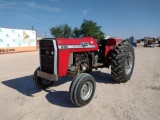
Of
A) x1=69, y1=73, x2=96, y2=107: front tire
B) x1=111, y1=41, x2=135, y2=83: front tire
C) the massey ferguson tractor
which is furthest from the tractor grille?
x1=111, y1=41, x2=135, y2=83: front tire

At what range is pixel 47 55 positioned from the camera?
543cm

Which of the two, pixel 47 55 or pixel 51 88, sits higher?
pixel 47 55

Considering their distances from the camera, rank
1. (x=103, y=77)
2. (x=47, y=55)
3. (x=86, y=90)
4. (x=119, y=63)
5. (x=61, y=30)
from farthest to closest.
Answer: (x=61, y=30) < (x=103, y=77) < (x=119, y=63) < (x=47, y=55) < (x=86, y=90)

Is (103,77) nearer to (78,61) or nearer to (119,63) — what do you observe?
(119,63)

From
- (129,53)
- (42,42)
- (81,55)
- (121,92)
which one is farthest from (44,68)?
(129,53)

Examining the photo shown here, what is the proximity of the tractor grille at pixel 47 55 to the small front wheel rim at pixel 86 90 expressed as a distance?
1.02 metres

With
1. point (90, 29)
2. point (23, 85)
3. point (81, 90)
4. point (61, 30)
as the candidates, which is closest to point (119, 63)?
point (81, 90)

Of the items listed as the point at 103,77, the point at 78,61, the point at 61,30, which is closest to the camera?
the point at 78,61

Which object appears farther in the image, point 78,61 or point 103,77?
point 103,77

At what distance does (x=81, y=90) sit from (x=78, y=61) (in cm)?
126

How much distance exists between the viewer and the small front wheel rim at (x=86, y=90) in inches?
196

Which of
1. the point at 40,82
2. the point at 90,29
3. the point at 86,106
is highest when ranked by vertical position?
the point at 90,29

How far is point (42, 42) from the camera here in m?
5.53

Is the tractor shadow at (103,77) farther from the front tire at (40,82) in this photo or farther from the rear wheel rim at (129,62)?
the front tire at (40,82)
